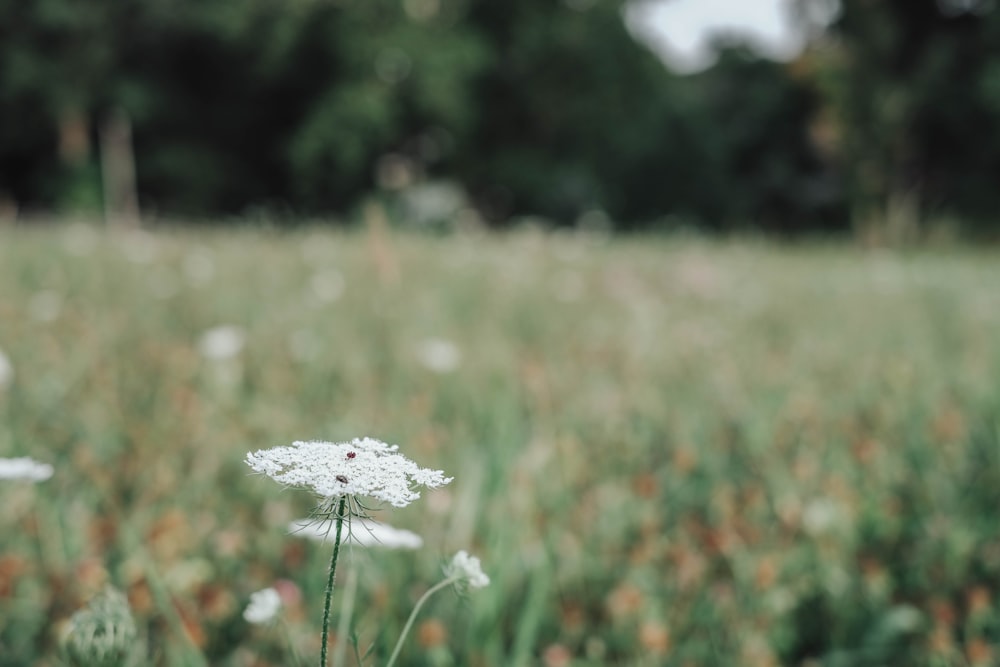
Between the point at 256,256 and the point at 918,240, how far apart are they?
8.05 meters

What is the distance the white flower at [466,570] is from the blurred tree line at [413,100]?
16.9m

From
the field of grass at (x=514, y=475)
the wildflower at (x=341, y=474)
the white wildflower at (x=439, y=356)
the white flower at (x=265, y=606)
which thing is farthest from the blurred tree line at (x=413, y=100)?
the wildflower at (x=341, y=474)

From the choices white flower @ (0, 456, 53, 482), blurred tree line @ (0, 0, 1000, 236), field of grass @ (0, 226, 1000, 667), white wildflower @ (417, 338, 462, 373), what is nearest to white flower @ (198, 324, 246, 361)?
field of grass @ (0, 226, 1000, 667)

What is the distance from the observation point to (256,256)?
14.8ft

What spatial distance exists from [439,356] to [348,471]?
217 cm

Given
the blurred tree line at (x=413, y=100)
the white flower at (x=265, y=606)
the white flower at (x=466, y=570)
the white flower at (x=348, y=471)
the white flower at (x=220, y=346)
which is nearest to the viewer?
the white flower at (x=348, y=471)

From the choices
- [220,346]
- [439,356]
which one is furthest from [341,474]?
[439,356]

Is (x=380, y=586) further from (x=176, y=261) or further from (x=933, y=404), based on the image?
(x=176, y=261)

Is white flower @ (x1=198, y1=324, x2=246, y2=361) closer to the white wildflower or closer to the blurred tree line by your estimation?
the white wildflower

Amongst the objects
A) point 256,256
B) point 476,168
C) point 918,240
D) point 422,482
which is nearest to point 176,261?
point 256,256

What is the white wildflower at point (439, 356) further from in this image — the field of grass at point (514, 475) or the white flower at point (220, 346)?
the white flower at point (220, 346)

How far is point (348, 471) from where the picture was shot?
0.44 meters

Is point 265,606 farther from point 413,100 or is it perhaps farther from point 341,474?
point 413,100

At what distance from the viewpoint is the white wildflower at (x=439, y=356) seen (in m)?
2.57
